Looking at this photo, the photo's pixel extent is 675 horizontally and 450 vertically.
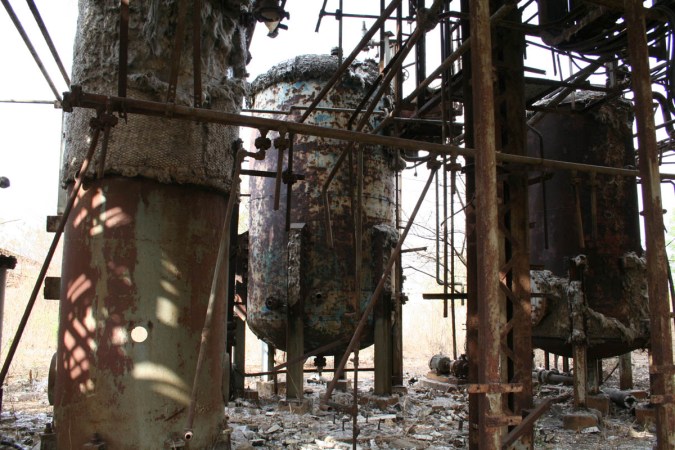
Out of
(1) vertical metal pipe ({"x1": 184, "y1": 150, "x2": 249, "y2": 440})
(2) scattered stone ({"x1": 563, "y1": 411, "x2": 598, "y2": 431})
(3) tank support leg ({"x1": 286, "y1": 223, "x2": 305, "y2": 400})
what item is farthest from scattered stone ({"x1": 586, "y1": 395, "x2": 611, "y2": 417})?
(1) vertical metal pipe ({"x1": 184, "y1": 150, "x2": 249, "y2": 440})

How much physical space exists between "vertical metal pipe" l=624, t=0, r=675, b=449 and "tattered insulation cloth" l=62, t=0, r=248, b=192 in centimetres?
327

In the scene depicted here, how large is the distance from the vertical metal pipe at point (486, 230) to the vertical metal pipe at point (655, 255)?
3.83 feet

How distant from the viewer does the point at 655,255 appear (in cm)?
365

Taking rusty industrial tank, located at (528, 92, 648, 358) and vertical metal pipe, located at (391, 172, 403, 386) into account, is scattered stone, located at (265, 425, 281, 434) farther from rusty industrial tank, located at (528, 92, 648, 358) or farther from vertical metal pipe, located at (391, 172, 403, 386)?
rusty industrial tank, located at (528, 92, 648, 358)

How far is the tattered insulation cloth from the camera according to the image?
14.6ft

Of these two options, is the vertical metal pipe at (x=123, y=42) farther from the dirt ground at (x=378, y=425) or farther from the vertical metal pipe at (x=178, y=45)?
the dirt ground at (x=378, y=425)

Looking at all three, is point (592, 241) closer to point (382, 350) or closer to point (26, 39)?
point (382, 350)

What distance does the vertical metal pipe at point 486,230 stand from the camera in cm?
318

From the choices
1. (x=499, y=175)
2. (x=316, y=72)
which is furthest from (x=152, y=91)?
(x=316, y=72)

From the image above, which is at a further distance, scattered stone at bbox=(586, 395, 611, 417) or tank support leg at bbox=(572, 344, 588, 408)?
scattered stone at bbox=(586, 395, 611, 417)

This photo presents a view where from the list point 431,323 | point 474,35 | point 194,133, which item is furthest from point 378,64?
point 431,323

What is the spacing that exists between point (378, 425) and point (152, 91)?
5018mm

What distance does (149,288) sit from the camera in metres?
4.35

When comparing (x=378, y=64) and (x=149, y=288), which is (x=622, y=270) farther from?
(x=149, y=288)
